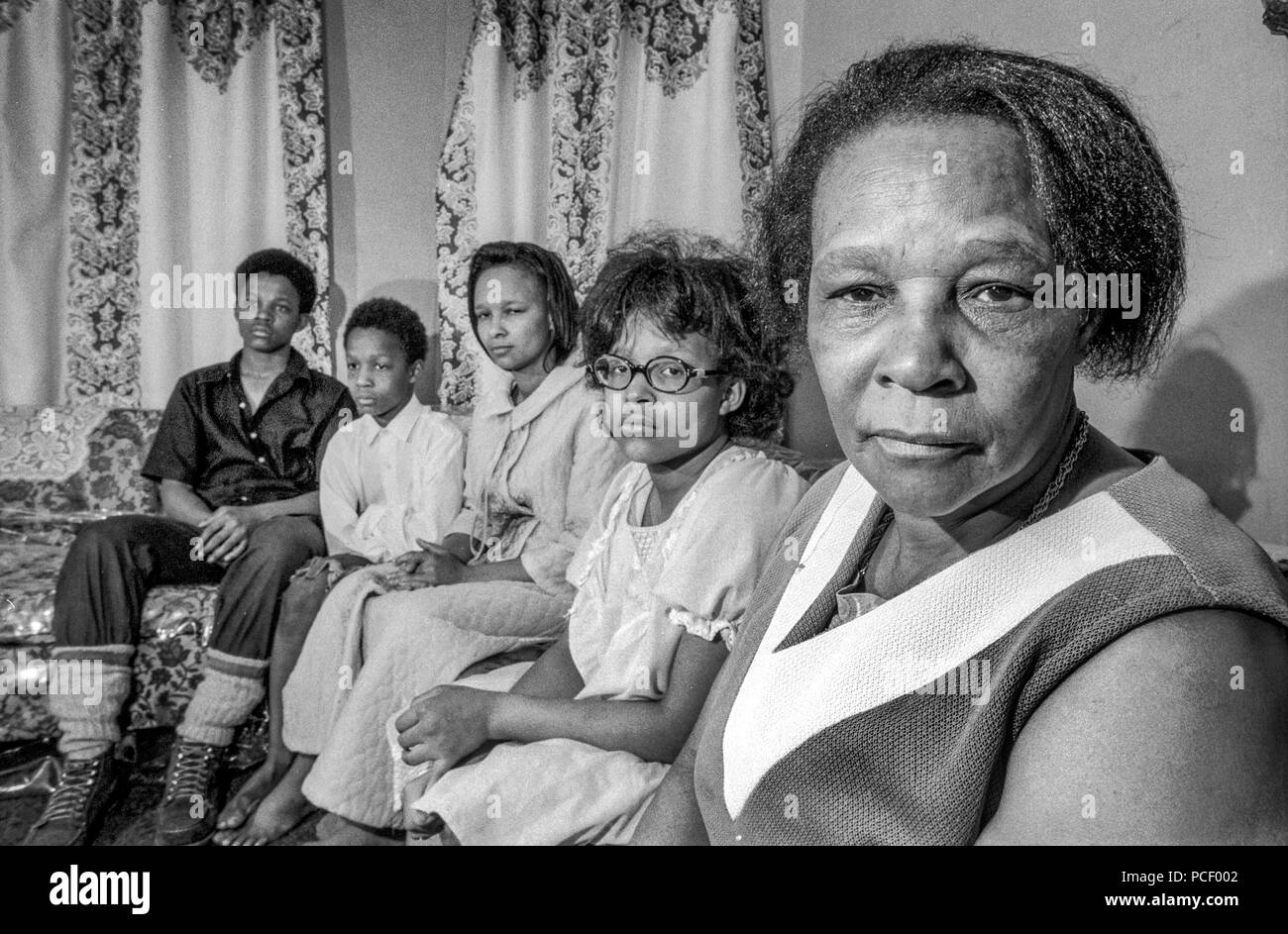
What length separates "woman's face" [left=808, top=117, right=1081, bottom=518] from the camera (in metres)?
0.65

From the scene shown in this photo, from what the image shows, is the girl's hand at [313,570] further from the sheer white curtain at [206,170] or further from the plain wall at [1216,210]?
the plain wall at [1216,210]

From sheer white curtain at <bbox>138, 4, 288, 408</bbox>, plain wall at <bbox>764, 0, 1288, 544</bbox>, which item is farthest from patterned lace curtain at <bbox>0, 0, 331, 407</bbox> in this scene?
plain wall at <bbox>764, 0, 1288, 544</bbox>

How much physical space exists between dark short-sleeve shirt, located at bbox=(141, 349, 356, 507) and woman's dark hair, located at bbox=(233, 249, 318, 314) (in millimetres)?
91

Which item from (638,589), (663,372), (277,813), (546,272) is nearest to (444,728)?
(638,589)

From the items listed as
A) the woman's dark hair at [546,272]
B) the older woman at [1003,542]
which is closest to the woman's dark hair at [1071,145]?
the older woman at [1003,542]

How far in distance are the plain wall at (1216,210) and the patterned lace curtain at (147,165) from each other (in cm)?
82

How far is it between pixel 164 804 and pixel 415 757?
52 centimetres

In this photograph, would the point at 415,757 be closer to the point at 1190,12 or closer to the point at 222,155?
the point at 222,155

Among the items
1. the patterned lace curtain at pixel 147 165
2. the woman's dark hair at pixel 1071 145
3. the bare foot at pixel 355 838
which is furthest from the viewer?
the patterned lace curtain at pixel 147 165

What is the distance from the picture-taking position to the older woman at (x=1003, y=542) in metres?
0.54

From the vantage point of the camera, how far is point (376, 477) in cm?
144

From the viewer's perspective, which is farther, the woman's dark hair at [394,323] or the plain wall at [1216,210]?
the woman's dark hair at [394,323]

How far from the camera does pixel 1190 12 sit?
111 centimetres

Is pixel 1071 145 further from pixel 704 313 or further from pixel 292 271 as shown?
pixel 292 271
